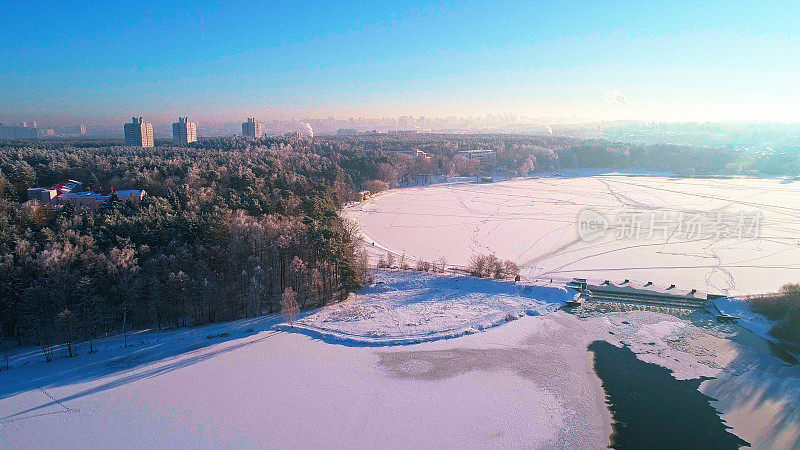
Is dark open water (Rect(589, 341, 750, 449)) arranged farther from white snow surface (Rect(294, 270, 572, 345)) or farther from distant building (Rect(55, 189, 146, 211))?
distant building (Rect(55, 189, 146, 211))

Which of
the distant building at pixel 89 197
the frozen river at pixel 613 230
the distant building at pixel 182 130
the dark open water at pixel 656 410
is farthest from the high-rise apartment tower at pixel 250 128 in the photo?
the dark open water at pixel 656 410

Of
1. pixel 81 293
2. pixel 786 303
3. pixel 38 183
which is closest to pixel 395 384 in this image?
pixel 81 293

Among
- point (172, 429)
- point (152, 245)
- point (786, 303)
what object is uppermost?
point (152, 245)

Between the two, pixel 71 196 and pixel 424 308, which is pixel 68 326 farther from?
pixel 71 196

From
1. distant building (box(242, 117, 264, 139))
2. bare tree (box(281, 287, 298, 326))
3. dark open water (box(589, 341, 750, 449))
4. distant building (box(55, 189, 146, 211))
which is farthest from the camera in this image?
distant building (box(242, 117, 264, 139))

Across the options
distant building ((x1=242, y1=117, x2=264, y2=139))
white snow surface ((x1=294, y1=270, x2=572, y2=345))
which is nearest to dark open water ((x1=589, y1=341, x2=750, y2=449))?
white snow surface ((x1=294, y1=270, x2=572, y2=345))

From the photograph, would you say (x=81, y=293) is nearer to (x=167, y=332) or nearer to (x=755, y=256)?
(x=167, y=332)
